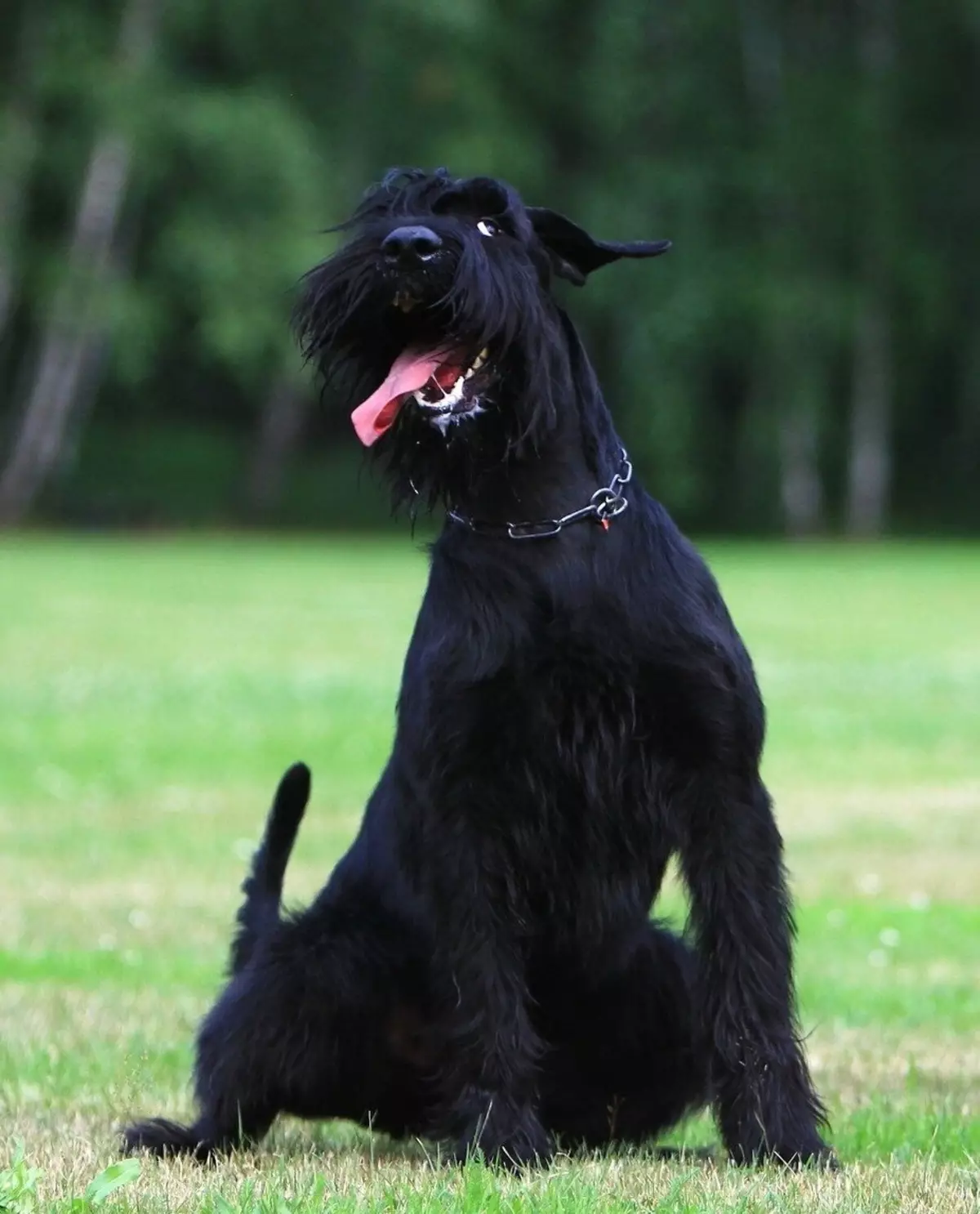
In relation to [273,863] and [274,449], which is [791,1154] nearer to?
[273,863]

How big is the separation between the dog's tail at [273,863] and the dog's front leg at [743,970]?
3.51 feet

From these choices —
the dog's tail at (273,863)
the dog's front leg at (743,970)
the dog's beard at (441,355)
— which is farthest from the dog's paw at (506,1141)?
the dog's beard at (441,355)

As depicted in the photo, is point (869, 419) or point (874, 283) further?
point (869, 419)

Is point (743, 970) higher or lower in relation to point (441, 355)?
lower

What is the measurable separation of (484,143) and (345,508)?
8.59 meters

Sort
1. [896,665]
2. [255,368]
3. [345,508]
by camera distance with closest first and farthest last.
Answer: [896,665] → [255,368] → [345,508]

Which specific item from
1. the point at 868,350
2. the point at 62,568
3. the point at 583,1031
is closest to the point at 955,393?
the point at 868,350

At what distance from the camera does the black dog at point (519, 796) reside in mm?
4242

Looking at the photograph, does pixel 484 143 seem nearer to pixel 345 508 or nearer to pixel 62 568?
pixel 345 508

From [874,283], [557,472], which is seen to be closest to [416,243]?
[557,472]

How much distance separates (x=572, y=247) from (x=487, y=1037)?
1.79 meters

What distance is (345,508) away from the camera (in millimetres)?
43219

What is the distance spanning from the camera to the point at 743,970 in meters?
4.36

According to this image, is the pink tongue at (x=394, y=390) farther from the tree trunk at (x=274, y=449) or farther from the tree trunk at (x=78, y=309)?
the tree trunk at (x=274, y=449)
